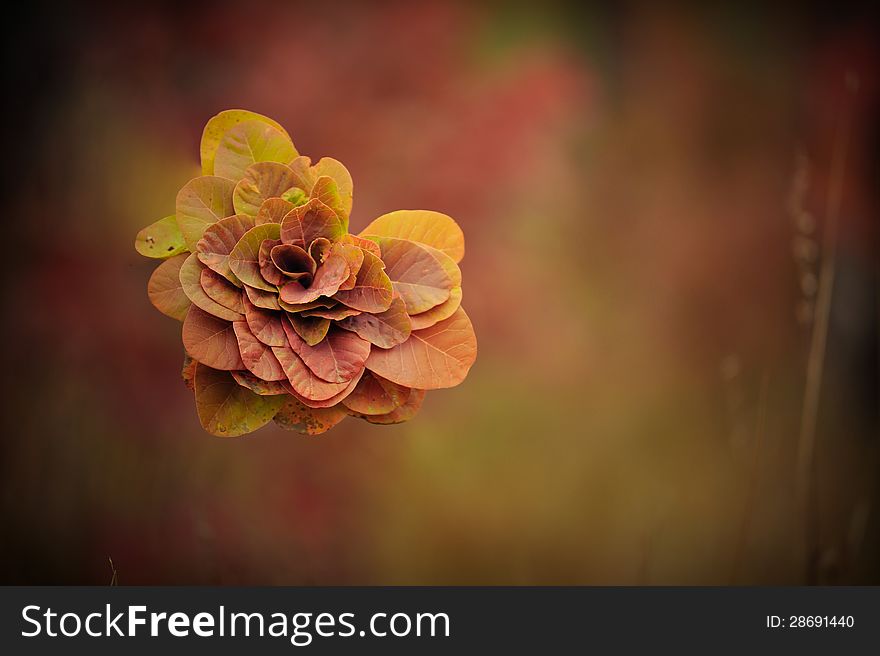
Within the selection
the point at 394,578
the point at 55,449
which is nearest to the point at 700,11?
the point at 394,578

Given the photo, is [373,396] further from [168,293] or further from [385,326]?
[168,293]

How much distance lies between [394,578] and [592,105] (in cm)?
50

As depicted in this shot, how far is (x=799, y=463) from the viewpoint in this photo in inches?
30.1

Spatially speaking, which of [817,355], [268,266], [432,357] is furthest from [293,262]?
[817,355]

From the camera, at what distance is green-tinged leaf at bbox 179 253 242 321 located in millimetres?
490

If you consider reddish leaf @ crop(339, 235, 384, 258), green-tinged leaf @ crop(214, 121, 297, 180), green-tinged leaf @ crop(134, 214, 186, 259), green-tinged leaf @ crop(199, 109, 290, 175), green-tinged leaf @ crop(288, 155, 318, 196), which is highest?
green-tinged leaf @ crop(199, 109, 290, 175)

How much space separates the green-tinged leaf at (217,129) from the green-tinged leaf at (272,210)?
0.07 metres

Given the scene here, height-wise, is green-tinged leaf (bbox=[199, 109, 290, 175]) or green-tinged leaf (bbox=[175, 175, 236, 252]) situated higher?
green-tinged leaf (bbox=[199, 109, 290, 175])

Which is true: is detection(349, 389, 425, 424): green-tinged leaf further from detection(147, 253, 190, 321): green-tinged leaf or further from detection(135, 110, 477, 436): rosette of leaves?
detection(147, 253, 190, 321): green-tinged leaf

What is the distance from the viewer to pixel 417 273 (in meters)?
0.52

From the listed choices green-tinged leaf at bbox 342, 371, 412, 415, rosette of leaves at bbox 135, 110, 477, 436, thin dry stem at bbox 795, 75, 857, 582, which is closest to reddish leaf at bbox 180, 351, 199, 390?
rosette of leaves at bbox 135, 110, 477, 436

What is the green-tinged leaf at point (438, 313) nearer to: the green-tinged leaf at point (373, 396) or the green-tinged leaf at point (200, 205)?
the green-tinged leaf at point (373, 396)

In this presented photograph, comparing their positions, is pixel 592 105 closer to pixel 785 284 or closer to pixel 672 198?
pixel 672 198

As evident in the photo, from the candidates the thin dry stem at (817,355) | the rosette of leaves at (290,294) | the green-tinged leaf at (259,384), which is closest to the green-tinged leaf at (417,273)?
the rosette of leaves at (290,294)
